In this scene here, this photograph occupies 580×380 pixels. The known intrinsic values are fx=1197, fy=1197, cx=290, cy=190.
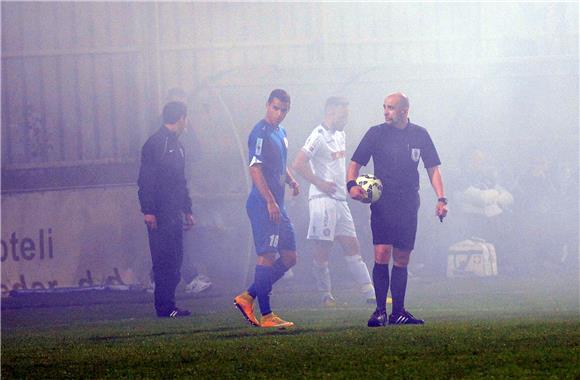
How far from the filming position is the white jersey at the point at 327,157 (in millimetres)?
11852

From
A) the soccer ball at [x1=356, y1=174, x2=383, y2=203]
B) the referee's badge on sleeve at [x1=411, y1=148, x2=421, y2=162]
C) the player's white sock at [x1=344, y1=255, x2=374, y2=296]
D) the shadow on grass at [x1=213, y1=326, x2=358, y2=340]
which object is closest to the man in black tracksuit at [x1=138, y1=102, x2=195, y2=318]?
the player's white sock at [x1=344, y1=255, x2=374, y2=296]

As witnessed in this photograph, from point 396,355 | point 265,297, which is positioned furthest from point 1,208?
point 396,355

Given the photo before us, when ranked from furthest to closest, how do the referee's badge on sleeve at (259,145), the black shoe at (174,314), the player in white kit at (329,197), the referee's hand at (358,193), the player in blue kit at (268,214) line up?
1. the player in white kit at (329,197)
2. the black shoe at (174,314)
3. the referee's badge on sleeve at (259,145)
4. the player in blue kit at (268,214)
5. the referee's hand at (358,193)

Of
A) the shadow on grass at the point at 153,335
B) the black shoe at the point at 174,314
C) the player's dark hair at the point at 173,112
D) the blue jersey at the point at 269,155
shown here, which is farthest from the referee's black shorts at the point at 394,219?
the player's dark hair at the point at 173,112

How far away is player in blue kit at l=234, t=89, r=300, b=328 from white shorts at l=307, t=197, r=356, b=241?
8.51 ft

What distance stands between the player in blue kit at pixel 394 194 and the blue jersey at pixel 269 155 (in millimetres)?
833

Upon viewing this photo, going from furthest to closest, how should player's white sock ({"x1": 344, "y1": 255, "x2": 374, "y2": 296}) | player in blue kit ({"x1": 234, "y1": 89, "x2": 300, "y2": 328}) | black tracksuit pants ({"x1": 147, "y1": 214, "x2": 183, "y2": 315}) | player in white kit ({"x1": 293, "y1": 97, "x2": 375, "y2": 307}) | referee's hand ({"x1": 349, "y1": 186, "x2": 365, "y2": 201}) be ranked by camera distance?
player in white kit ({"x1": 293, "y1": 97, "x2": 375, "y2": 307}) < player's white sock ({"x1": 344, "y1": 255, "x2": 374, "y2": 296}) < black tracksuit pants ({"x1": 147, "y1": 214, "x2": 183, "y2": 315}) < player in blue kit ({"x1": 234, "y1": 89, "x2": 300, "y2": 328}) < referee's hand ({"x1": 349, "y1": 186, "x2": 365, "y2": 201})

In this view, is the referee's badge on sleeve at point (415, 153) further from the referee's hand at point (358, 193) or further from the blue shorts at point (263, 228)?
the blue shorts at point (263, 228)

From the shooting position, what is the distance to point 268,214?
8.83m

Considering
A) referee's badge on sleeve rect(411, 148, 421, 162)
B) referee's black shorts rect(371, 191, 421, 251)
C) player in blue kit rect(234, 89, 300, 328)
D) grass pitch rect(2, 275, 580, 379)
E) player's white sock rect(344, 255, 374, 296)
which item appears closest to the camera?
grass pitch rect(2, 275, 580, 379)

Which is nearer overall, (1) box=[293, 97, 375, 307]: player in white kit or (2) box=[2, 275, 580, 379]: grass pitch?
(2) box=[2, 275, 580, 379]: grass pitch

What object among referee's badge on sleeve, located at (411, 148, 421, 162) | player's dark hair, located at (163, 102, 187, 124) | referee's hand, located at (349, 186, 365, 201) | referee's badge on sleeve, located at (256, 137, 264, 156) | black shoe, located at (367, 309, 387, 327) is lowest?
black shoe, located at (367, 309, 387, 327)

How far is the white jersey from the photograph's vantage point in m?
11.9

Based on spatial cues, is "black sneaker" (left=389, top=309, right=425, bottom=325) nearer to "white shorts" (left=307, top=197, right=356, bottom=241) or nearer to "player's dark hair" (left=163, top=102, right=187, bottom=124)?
"player's dark hair" (left=163, top=102, right=187, bottom=124)
